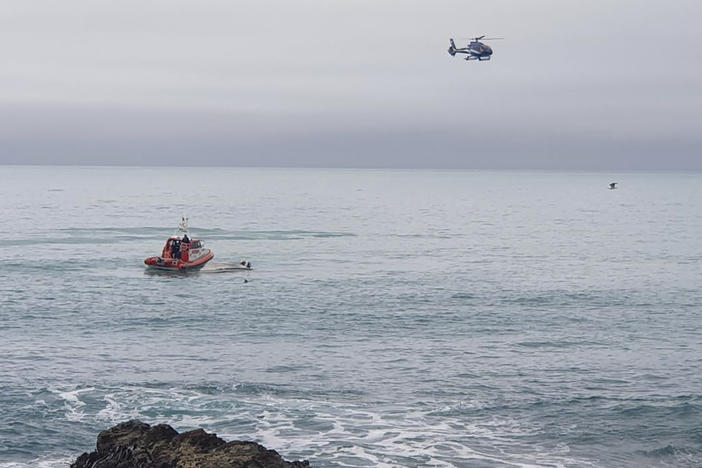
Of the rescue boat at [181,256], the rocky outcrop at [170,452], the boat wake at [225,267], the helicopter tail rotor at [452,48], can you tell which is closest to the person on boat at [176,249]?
the rescue boat at [181,256]

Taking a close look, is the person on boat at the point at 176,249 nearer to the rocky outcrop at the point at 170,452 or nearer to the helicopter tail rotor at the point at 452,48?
the helicopter tail rotor at the point at 452,48

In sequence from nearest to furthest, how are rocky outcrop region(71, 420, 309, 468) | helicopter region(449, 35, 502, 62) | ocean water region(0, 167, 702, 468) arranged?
rocky outcrop region(71, 420, 309, 468) < ocean water region(0, 167, 702, 468) < helicopter region(449, 35, 502, 62)

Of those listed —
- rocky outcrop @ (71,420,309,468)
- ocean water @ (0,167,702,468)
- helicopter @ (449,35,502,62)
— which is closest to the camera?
rocky outcrop @ (71,420,309,468)

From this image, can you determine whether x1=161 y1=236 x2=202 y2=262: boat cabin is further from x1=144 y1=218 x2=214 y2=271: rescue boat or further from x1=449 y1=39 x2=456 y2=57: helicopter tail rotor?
x1=449 y1=39 x2=456 y2=57: helicopter tail rotor

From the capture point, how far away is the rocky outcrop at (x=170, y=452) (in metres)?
25.0

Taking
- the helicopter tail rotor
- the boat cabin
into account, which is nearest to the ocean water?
the boat cabin

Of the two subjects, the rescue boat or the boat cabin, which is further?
the boat cabin

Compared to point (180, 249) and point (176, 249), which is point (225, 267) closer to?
point (180, 249)

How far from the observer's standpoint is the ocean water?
1348 inches

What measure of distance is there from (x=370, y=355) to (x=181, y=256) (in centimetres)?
3806

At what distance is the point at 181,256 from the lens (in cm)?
8188

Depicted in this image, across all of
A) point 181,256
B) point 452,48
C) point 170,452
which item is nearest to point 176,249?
point 181,256

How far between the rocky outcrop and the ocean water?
464cm

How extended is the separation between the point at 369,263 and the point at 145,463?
65061mm
